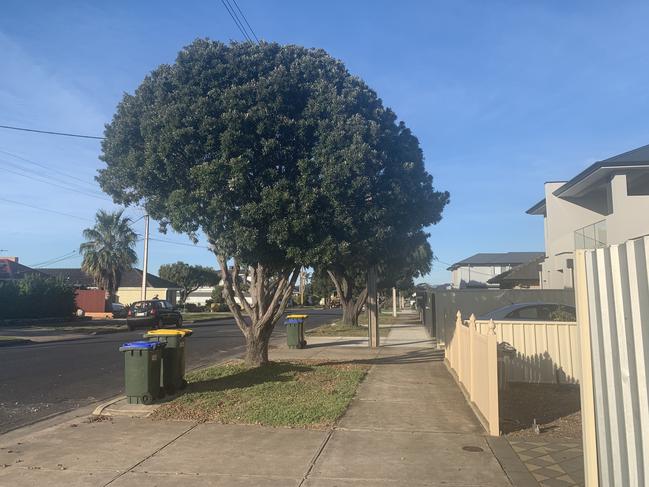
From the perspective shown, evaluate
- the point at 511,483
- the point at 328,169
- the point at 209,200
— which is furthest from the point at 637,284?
the point at 209,200

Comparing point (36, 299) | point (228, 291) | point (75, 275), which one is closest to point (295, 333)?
point (228, 291)

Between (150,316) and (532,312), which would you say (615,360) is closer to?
(532,312)

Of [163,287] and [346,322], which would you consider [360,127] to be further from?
[163,287]

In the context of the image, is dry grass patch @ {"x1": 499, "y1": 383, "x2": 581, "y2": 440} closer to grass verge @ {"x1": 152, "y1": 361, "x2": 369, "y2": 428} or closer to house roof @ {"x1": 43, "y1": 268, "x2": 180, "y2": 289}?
grass verge @ {"x1": 152, "y1": 361, "x2": 369, "y2": 428}

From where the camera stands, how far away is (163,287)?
6222cm

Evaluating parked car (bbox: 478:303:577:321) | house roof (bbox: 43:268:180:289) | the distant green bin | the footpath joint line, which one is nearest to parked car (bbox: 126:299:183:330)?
the distant green bin

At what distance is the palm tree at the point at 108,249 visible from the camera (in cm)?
4603

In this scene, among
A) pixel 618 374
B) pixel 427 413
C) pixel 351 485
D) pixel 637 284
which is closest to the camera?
pixel 637 284

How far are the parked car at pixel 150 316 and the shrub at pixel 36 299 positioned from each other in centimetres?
791

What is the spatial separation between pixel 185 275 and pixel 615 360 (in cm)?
7175

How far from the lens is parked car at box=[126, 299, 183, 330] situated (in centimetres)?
3100

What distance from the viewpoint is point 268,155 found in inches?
380

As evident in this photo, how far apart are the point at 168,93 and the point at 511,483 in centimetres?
829

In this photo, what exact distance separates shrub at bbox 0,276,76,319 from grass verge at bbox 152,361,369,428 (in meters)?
27.3
